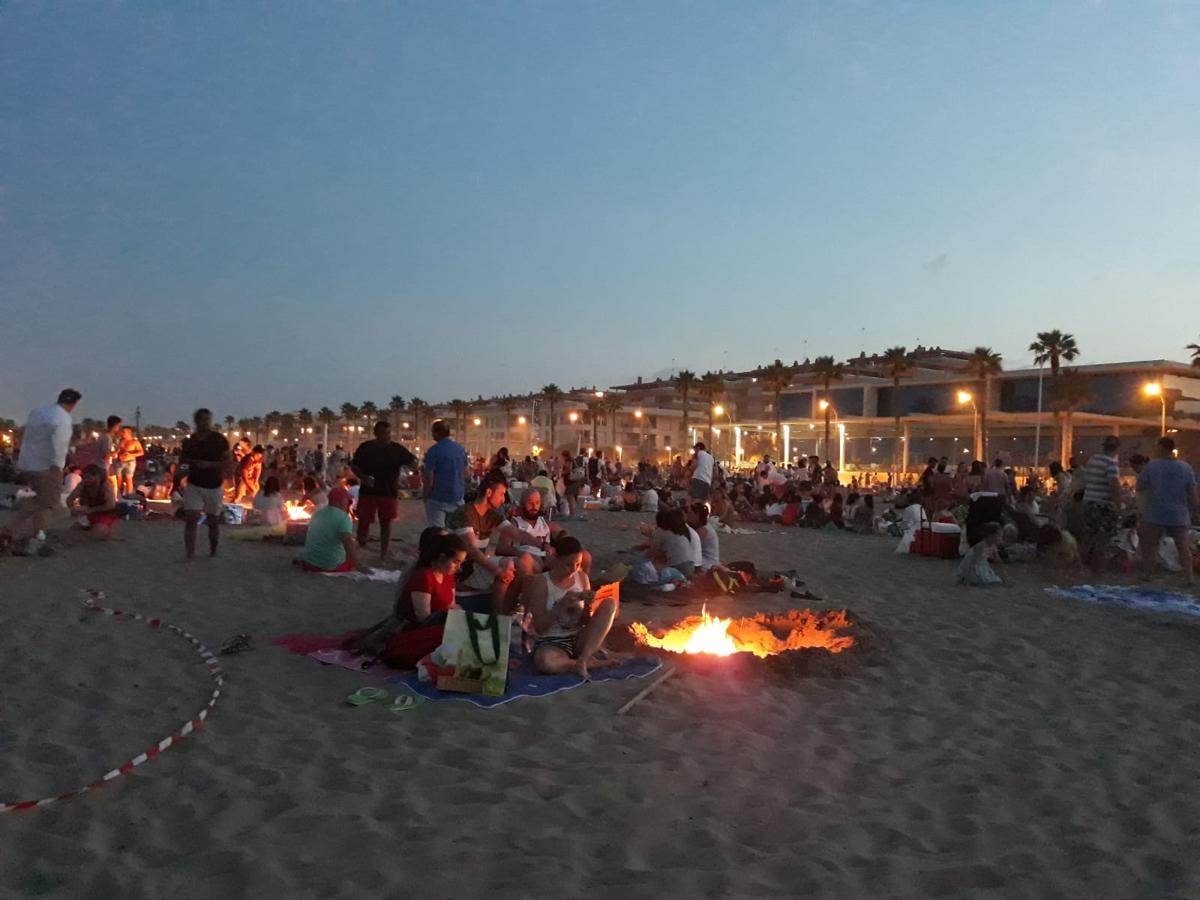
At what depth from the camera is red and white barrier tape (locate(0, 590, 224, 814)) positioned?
10.9 feet

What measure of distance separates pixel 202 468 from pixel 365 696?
5558mm

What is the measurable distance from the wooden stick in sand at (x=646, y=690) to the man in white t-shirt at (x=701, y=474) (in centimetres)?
969

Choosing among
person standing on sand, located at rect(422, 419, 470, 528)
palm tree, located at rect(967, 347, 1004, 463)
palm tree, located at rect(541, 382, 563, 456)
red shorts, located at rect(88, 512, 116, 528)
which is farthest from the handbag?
palm tree, located at rect(541, 382, 563, 456)

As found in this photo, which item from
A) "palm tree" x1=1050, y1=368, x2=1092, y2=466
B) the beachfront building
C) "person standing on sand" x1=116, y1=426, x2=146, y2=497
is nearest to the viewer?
"person standing on sand" x1=116, y1=426, x2=146, y2=497

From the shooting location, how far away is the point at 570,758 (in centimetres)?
402

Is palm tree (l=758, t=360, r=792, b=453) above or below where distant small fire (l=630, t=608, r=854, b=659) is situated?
above

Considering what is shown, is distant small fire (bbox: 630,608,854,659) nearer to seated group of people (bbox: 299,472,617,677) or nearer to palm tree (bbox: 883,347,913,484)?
seated group of people (bbox: 299,472,617,677)

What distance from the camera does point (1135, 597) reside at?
28.9 feet

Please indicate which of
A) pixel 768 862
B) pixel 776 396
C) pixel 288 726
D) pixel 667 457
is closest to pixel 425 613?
pixel 288 726

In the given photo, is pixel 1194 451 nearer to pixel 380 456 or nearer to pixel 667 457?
pixel 667 457

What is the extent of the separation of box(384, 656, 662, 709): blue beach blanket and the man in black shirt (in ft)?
14.8

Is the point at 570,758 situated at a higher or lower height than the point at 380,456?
lower

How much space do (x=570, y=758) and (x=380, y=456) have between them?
6.13 meters

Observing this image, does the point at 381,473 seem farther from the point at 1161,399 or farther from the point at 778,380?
the point at 778,380
